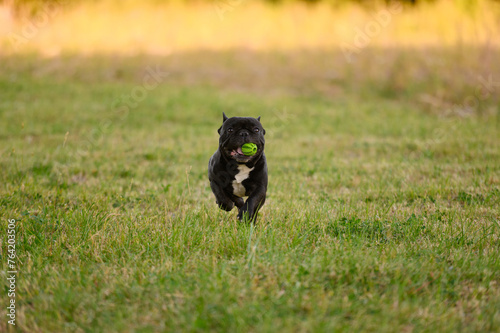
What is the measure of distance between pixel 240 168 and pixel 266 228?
0.66m

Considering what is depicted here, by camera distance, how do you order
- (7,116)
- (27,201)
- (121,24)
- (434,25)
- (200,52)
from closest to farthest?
(27,201) → (7,116) → (434,25) → (200,52) → (121,24)

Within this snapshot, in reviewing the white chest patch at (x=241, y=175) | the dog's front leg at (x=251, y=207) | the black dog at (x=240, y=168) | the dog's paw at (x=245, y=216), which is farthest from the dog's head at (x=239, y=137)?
the dog's paw at (x=245, y=216)

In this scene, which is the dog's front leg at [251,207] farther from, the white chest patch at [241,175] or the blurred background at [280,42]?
the blurred background at [280,42]

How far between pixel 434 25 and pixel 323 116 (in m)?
7.06

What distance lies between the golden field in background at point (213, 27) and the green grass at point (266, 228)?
627cm

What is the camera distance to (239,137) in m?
3.63

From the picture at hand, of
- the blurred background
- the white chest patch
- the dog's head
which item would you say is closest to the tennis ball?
the dog's head

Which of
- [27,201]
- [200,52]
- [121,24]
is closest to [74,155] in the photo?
[27,201]

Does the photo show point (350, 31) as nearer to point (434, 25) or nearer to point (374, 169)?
point (434, 25)

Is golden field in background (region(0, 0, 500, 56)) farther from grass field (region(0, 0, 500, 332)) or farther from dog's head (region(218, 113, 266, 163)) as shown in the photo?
dog's head (region(218, 113, 266, 163))

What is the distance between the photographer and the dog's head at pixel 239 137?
3.64 metres

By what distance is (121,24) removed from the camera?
17016mm

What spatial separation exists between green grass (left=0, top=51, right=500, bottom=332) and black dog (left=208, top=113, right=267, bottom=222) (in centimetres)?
26

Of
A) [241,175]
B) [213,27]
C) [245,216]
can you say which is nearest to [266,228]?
[245,216]
